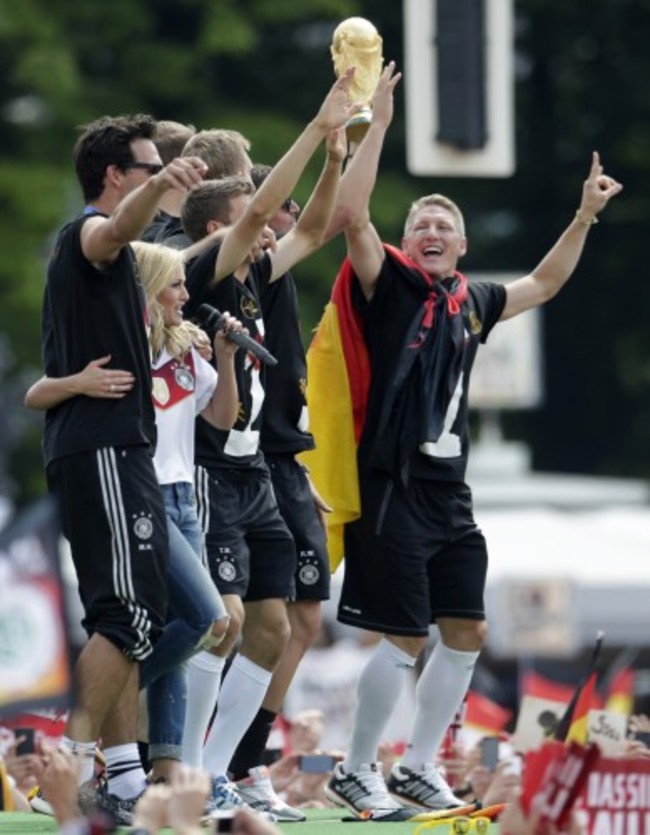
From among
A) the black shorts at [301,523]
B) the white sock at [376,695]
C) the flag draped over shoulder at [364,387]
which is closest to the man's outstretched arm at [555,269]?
the flag draped over shoulder at [364,387]

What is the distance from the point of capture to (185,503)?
9508 mm

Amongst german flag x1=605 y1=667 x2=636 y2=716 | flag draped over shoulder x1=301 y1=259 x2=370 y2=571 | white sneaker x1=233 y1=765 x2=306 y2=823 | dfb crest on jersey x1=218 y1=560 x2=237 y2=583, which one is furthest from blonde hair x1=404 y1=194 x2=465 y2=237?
german flag x1=605 y1=667 x2=636 y2=716

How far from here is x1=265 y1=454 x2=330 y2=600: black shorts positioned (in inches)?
407

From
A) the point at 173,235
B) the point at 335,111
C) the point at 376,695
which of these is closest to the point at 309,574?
the point at 376,695

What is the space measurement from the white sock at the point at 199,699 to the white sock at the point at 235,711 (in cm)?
8

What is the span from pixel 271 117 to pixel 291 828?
20706mm

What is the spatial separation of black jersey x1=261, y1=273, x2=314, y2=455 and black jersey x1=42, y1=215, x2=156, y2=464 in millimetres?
1182

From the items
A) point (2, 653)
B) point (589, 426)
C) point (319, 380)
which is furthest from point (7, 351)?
point (2, 653)

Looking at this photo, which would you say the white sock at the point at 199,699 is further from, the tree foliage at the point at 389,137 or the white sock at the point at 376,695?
the tree foliage at the point at 389,137

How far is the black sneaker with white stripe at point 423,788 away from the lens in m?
10.5

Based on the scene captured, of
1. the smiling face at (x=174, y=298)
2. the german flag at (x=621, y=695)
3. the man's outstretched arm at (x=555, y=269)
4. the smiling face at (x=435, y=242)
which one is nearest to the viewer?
the smiling face at (x=174, y=298)

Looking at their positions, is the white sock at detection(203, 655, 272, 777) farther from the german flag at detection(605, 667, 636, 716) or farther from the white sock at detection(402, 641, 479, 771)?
the german flag at detection(605, 667, 636, 716)

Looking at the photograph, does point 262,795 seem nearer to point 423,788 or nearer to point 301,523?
point 423,788

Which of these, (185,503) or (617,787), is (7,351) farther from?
(617,787)
